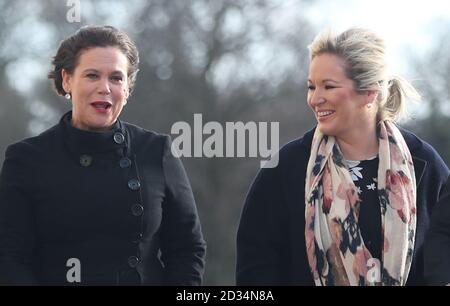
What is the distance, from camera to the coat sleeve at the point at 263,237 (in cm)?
430

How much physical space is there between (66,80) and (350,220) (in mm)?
1318

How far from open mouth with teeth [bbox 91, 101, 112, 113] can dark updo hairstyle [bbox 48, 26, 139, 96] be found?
0.19m

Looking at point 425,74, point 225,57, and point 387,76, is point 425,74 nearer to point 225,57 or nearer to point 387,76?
point 225,57

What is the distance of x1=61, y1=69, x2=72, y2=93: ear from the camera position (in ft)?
14.1

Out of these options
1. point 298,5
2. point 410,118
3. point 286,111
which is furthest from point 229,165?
point 410,118

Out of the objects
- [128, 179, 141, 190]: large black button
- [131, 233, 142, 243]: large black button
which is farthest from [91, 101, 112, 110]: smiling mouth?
[131, 233, 142, 243]: large black button

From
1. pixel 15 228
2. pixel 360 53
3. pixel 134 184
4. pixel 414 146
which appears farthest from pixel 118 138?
pixel 414 146

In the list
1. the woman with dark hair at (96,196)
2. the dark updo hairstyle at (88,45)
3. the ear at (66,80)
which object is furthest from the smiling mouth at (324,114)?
the ear at (66,80)

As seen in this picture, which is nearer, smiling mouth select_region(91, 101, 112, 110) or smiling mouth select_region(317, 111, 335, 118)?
smiling mouth select_region(91, 101, 112, 110)

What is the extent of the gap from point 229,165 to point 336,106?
18.8 m

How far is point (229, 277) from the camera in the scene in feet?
69.4

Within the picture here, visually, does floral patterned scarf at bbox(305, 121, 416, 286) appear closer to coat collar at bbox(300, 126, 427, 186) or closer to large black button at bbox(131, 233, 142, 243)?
coat collar at bbox(300, 126, 427, 186)

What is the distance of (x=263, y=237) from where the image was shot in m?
4.33
